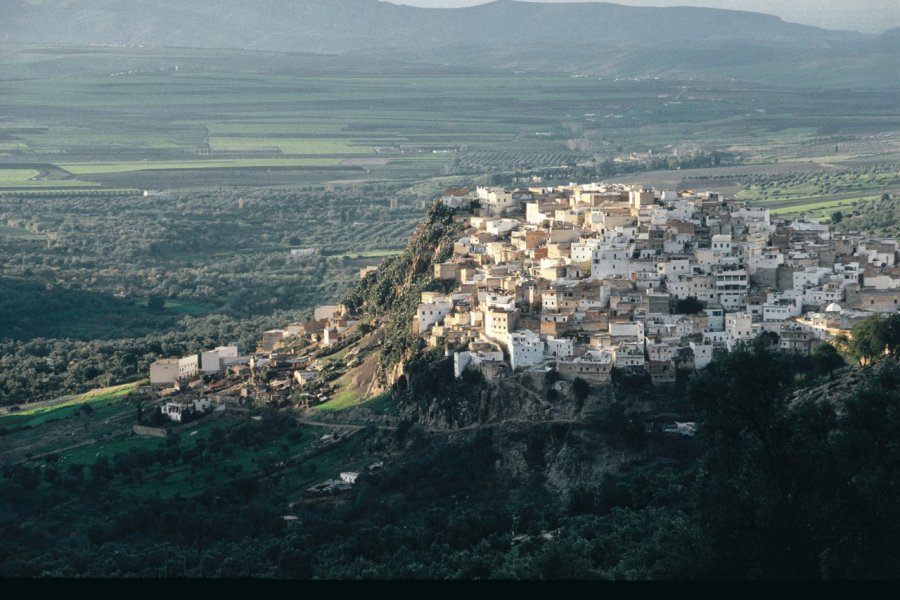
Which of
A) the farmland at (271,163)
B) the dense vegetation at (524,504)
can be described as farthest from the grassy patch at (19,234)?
the dense vegetation at (524,504)

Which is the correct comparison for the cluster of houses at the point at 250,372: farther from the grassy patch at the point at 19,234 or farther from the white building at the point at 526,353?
the grassy patch at the point at 19,234

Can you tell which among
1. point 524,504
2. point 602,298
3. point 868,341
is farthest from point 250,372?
point 868,341

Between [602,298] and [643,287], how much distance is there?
709 mm

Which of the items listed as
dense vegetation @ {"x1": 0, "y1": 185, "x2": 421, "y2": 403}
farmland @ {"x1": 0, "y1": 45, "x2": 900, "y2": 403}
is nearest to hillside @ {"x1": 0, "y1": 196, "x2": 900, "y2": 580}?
dense vegetation @ {"x1": 0, "y1": 185, "x2": 421, "y2": 403}

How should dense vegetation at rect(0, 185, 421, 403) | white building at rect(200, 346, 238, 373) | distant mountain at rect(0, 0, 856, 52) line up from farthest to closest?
distant mountain at rect(0, 0, 856, 52), dense vegetation at rect(0, 185, 421, 403), white building at rect(200, 346, 238, 373)

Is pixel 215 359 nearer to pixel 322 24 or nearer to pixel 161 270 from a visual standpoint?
pixel 161 270

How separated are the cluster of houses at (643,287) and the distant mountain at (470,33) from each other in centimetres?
7436

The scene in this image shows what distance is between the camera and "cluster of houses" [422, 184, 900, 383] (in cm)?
2317

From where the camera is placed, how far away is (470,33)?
483ft

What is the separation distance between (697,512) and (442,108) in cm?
8893

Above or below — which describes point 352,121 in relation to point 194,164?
above

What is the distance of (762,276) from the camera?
2619 cm

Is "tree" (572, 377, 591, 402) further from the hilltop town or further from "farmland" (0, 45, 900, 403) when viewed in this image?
"farmland" (0, 45, 900, 403)

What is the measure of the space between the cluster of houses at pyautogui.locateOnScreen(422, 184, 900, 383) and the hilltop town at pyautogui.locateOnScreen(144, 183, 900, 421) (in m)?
0.03
